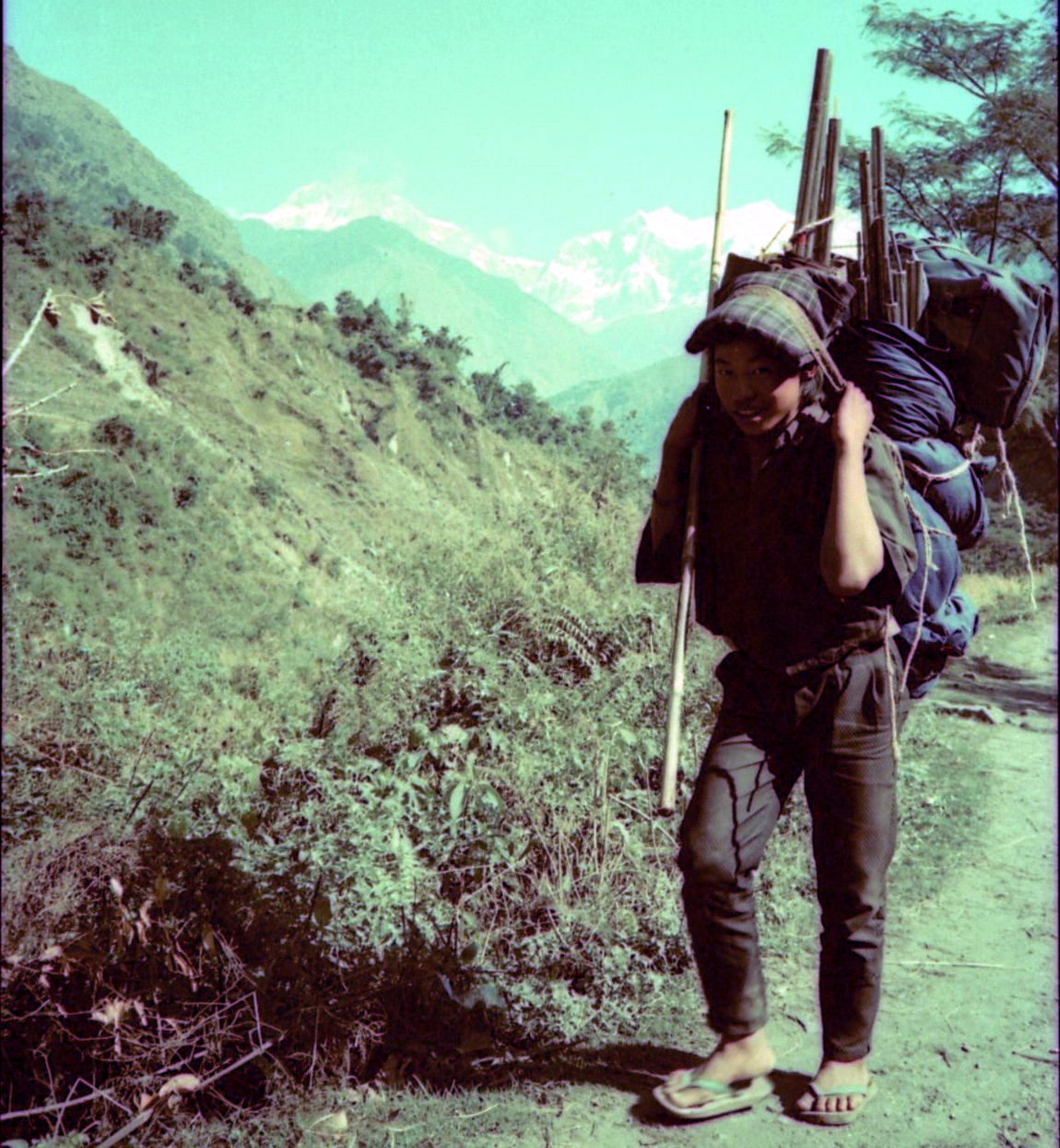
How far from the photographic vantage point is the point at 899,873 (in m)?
4.62

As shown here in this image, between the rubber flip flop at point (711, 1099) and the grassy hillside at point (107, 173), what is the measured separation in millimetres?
29729

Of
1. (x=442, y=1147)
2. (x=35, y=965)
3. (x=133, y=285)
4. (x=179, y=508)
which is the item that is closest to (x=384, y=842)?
(x=35, y=965)

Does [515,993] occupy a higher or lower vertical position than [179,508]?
lower

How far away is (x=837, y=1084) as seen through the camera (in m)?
2.53

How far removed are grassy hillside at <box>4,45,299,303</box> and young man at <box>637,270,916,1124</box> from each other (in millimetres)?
29387

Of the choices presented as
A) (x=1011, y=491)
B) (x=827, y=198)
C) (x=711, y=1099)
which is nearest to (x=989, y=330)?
(x=827, y=198)

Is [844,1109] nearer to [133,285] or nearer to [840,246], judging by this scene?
[840,246]

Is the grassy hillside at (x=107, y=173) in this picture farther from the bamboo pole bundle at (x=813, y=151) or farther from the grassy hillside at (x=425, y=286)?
the bamboo pole bundle at (x=813, y=151)

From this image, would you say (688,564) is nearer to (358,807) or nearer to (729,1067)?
(729,1067)

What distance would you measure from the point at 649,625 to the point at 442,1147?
13.6 ft

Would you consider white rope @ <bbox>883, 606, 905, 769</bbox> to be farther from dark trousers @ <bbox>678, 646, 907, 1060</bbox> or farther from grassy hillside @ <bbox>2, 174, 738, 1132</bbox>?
grassy hillside @ <bbox>2, 174, 738, 1132</bbox>

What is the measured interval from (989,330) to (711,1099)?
1999 mm

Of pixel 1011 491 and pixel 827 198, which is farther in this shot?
pixel 1011 491

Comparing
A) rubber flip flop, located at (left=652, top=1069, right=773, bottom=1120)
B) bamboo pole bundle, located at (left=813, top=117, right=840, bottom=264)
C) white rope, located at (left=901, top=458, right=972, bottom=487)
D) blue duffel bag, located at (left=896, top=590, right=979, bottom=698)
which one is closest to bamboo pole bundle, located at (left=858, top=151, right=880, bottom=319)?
bamboo pole bundle, located at (left=813, top=117, right=840, bottom=264)
